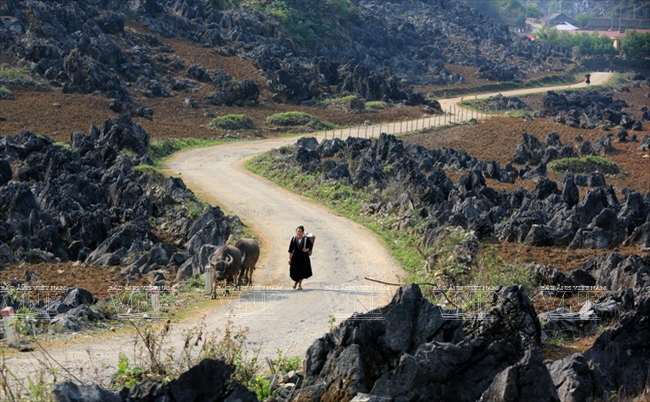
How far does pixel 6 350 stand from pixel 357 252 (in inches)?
465

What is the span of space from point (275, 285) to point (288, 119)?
113ft

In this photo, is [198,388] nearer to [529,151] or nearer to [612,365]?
[612,365]

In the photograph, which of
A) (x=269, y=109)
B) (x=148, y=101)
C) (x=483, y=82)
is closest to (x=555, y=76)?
(x=483, y=82)

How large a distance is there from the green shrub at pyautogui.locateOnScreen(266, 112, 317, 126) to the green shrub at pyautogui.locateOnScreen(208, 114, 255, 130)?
5.19ft

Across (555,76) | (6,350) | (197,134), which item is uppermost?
(555,76)

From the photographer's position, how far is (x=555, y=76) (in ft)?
342

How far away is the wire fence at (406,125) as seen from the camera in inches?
2160

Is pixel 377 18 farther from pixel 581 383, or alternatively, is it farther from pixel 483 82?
pixel 581 383

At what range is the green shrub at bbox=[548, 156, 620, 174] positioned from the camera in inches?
1886

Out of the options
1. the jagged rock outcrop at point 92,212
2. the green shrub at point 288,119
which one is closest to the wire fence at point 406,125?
the green shrub at point 288,119

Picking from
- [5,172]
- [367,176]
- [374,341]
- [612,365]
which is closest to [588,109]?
[367,176]

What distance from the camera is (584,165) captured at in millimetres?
48531

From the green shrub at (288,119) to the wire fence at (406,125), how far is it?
1.87 meters

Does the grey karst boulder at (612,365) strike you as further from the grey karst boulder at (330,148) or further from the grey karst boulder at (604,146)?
the grey karst boulder at (604,146)
